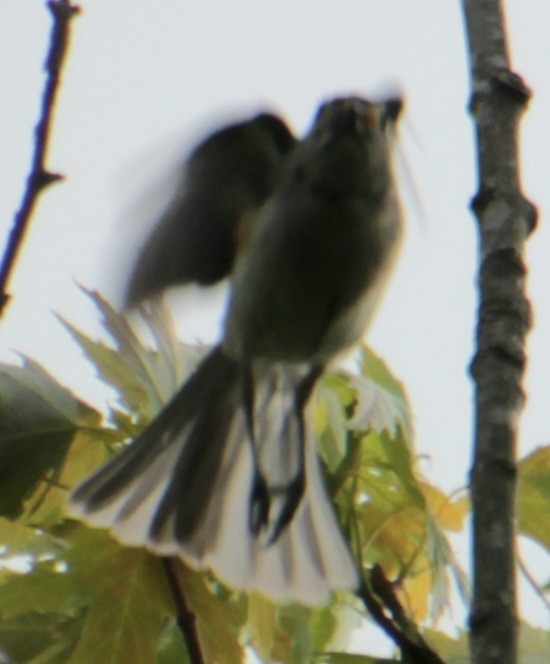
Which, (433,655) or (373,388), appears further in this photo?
(373,388)

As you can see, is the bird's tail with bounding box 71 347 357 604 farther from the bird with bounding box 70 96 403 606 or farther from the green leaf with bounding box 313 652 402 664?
the green leaf with bounding box 313 652 402 664

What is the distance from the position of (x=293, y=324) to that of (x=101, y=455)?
468 millimetres

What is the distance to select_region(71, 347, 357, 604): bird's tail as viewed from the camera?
2.35 metres

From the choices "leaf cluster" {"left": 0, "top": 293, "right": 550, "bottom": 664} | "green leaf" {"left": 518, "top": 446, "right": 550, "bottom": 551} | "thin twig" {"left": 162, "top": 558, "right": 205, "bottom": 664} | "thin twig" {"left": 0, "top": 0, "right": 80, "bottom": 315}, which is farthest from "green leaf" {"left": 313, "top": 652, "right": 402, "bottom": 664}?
"thin twig" {"left": 0, "top": 0, "right": 80, "bottom": 315}

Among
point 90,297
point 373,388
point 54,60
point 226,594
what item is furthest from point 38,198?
point 226,594

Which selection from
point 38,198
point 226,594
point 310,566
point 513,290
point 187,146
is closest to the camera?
point 38,198

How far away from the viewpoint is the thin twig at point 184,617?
1873 millimetres

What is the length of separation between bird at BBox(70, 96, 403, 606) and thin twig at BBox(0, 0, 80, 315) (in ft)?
2.90

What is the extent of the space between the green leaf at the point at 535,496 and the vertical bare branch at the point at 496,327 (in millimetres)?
516

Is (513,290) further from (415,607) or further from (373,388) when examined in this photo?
(415,607)

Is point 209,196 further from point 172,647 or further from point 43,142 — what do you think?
point 43,142

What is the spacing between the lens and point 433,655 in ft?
6.37

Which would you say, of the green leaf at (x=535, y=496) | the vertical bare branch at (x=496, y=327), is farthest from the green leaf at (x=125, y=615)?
the vertical bare branch at (x=496, y=327)

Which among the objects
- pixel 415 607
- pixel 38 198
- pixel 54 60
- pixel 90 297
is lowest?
pixel 415 607
